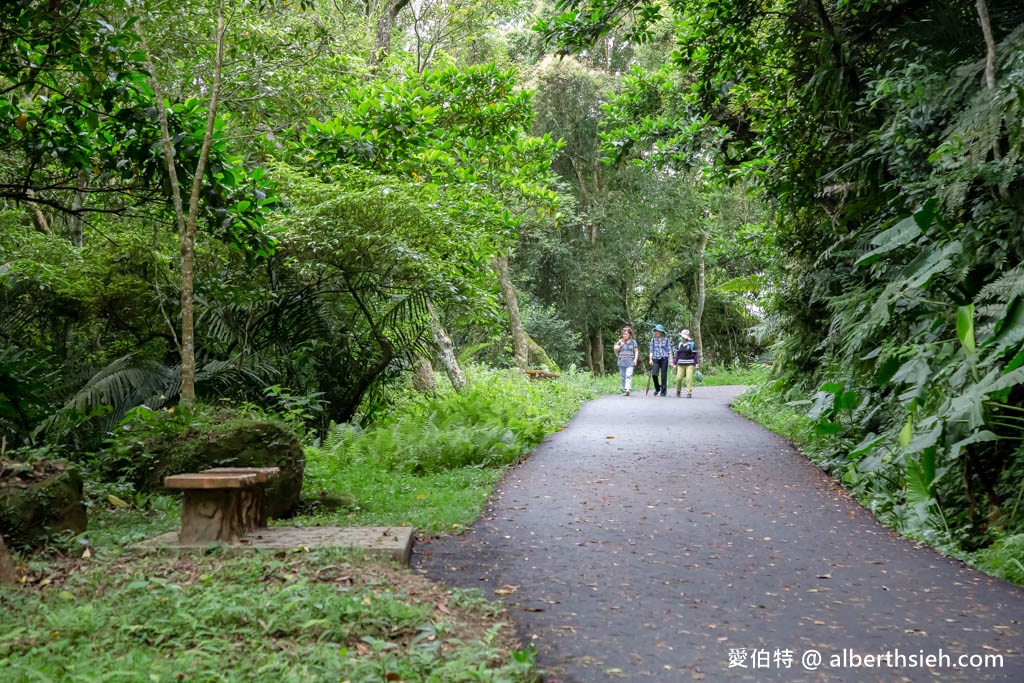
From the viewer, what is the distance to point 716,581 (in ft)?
17.0

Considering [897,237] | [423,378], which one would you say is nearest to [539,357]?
[423,378]

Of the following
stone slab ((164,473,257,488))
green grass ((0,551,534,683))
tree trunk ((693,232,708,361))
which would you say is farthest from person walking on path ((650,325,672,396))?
green grass ((0,551,534,683))

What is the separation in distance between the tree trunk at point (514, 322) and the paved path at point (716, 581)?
1657 centimetres

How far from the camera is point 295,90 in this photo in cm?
1235

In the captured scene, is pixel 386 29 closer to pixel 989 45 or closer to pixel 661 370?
pixel 661 370

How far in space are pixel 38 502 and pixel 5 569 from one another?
0.88 metres

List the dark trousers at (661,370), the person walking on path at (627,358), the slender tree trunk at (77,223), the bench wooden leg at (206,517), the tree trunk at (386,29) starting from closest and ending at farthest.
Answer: the bench wooden leg at (206,517)
the slender tree trunk at (77,223)
the tree trunk at (386,29)
the dark trousers at (661,370)
the person walking on path at (627,358)

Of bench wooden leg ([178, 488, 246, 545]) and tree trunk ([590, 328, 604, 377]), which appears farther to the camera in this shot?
tree trunk ([590, 328, 604, 377])

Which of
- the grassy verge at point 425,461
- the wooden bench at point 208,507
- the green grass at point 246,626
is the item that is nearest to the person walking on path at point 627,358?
the grassy verge at point 425,461

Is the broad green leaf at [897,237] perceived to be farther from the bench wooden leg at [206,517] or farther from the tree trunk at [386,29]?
the tree trunk at [386,29]

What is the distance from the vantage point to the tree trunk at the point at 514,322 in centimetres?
2553

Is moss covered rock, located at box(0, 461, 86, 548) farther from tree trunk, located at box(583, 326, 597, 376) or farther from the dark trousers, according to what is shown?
tree trunk, located at box(583, 326, 597, 376)

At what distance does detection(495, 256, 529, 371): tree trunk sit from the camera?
1005 inches

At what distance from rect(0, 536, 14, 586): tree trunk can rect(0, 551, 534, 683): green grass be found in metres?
0.14
